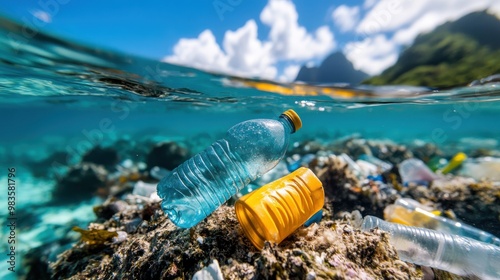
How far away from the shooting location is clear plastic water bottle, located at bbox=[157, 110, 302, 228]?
7.65ft

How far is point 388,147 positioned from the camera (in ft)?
30.8

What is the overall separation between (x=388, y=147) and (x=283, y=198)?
369 inches

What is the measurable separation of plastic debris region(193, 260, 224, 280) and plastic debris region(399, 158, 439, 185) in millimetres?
4404

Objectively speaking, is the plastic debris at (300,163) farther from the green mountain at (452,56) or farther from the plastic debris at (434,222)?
the green mountain at (452,56)

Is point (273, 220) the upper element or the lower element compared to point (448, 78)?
lower

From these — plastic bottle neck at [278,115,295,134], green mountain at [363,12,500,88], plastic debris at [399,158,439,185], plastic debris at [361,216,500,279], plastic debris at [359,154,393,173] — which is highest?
green mountain at [363,12,500,88]

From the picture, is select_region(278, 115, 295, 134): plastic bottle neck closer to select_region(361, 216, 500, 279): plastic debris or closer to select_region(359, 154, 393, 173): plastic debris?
select_region(361, 216, 500, 279): plastic debris

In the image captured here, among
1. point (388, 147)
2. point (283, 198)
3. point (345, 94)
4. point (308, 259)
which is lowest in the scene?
point (388, 147)

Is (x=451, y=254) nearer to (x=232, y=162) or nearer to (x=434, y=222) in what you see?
(x=434, y=222)

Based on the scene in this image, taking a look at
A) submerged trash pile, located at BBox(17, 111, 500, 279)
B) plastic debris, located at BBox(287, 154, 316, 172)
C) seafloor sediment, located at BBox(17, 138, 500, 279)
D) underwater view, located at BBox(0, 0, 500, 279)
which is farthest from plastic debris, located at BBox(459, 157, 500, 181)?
plastic debris, located at BBox(287, 154, 316, 172)

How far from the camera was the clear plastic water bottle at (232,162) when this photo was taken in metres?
2.33

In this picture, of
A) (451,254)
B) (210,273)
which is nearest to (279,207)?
(210,273)

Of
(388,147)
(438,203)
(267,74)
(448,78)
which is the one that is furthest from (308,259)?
(388,147)

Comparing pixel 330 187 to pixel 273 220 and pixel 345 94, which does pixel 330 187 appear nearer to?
pixel 273 220
